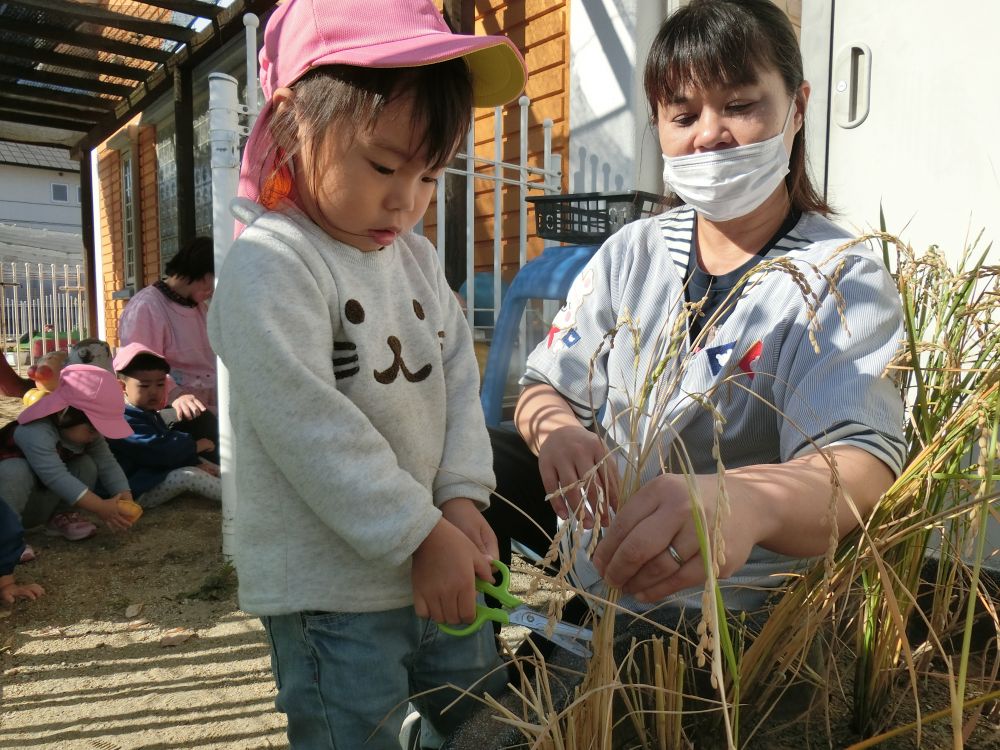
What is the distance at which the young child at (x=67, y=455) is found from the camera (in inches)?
142

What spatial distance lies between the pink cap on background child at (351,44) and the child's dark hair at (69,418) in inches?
119

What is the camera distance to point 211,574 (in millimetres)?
3279

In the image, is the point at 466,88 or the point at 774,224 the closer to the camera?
the point at 466,88

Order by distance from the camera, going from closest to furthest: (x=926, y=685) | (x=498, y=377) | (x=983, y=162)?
(x=926, y=685) < (x=983, y=162) < (x=498, y=377)

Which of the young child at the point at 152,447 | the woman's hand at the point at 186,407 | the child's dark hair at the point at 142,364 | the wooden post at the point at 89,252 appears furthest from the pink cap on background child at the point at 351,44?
the wooden post at the point at 89,252

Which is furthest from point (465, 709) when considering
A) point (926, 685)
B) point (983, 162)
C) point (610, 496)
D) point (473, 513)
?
point (983, 162)

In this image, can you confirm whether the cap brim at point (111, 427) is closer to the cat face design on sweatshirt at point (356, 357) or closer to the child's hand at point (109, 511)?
the child's hand at point (109, 511)

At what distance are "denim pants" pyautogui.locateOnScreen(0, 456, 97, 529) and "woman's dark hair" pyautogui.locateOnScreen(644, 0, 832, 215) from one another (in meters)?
3.36

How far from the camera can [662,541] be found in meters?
0.79

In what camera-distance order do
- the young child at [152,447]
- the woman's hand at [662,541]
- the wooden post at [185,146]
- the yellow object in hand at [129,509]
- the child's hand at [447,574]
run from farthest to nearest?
the wooden post at [185,146] → the young child at [152,447] → the yellow object in hand at [129,509] → the child's hand at [447,574] → the woman's hand at [662,541]

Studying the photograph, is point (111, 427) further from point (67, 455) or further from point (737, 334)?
point (737, 334)

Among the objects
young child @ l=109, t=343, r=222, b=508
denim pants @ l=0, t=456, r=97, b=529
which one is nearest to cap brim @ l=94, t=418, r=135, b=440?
denim pants @ l=0, t=456, r=97, b=529

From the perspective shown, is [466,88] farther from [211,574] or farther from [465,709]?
[211,574]

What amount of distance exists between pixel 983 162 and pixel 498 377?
1943 millimetres
